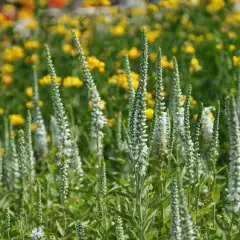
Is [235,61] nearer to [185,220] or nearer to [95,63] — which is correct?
[95,63]

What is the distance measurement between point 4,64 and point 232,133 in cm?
822

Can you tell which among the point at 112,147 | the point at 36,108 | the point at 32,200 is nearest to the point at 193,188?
the point at 32,200

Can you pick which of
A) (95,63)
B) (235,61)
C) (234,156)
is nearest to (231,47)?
(235,61)

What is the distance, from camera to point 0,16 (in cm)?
1158

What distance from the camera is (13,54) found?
11.0 m

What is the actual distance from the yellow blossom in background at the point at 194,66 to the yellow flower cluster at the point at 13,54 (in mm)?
2828

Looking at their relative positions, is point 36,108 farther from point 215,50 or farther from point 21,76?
point 21,76

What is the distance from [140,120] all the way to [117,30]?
7.13 metres

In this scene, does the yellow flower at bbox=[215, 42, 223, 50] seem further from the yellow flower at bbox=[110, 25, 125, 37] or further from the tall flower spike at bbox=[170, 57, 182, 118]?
the tall flower spike at bbox=[170, 57, 182, 118]

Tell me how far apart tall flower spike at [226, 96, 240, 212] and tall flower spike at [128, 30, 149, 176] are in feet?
2.11

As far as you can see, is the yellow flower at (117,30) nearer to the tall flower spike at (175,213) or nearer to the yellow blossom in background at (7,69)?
the yellow blossom in background at (7,69)

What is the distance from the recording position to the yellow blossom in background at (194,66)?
355 inches

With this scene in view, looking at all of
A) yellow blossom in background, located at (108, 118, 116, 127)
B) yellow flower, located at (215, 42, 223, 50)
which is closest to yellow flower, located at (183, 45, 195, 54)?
yellow flower, located at (215, 42, 223, 50)

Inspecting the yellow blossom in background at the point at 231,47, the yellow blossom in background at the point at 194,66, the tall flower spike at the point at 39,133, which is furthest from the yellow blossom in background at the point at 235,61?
the tall flower spike at the point at 39,133
